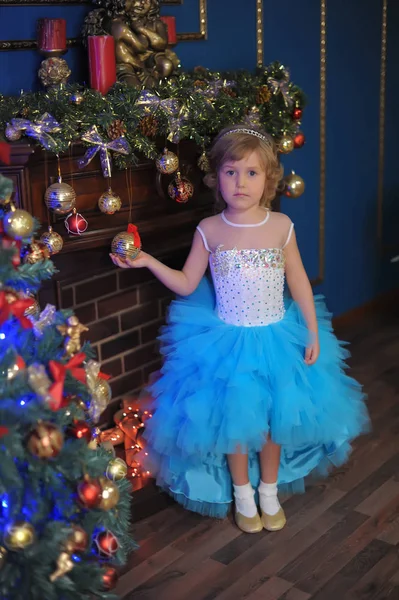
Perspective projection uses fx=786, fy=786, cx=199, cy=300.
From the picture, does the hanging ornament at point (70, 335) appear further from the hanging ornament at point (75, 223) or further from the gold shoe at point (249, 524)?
the gold shoe at point (249, 524)

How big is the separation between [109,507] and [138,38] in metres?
1.54

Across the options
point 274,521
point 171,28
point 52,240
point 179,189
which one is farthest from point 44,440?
point 171,28

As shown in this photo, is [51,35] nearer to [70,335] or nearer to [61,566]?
[70,335]

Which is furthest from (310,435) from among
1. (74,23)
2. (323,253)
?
(323,253)

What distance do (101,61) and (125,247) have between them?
1.90 ft

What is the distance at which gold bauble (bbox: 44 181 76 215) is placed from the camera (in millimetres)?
2217

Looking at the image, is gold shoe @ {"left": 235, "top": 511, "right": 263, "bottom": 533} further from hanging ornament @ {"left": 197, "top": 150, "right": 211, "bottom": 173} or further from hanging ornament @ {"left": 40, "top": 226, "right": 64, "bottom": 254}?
hanging ornament @ {"left": 197, "top": 150, "right": 211, "bottom": 173}

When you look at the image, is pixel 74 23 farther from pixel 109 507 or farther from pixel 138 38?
pixel 109 507

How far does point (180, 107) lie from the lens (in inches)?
98.0

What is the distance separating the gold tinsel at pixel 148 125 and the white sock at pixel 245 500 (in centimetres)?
117

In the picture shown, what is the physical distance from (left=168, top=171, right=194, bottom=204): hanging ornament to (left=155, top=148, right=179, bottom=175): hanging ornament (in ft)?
0.29

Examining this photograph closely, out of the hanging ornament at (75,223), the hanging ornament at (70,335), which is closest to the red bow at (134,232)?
the hanging ornament at (75,223)

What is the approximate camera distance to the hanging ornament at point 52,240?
2.23m

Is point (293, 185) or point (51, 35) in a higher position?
point (51, 35)
